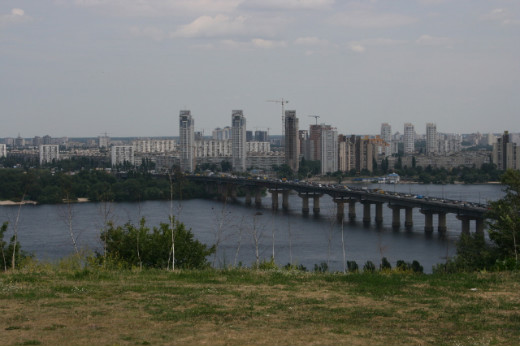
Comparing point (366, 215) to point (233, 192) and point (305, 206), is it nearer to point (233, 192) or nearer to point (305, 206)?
point (305, 206)

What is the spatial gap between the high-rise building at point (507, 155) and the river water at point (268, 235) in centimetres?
2486

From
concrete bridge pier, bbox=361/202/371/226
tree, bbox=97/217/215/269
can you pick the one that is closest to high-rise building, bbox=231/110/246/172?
concrete bridge pier, bbox=361/202/371/226

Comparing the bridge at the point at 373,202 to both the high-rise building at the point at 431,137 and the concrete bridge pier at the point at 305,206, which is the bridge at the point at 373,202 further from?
the high-rise building at the point at 431,137

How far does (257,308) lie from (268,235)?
15.5m

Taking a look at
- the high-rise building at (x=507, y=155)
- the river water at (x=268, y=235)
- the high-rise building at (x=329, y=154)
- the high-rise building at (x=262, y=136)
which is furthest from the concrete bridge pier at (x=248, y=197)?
the high-rise building at (x=262, y=136)

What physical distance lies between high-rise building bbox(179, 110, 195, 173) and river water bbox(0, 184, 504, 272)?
29156 mm

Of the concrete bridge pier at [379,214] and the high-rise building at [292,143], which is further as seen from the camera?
the high-rise building at [292,143]

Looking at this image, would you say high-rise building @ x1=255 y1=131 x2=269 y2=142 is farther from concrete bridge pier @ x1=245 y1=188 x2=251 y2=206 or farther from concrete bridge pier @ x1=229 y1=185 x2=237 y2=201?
concrete bridge pier @ x1=245 y1=188 x2=251 y2=206

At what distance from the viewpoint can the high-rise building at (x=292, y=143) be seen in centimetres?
5956

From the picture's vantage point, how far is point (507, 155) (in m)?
54.4

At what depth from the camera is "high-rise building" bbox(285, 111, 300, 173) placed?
59.6 m

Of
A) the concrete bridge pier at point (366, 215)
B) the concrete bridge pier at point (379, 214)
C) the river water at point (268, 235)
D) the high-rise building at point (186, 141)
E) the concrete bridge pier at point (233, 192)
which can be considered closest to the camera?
the river water at point (268, 235)

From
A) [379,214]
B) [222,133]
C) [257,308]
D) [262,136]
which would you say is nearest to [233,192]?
[379,214]

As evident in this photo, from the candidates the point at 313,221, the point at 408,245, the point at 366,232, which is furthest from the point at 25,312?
the point at 313,221
